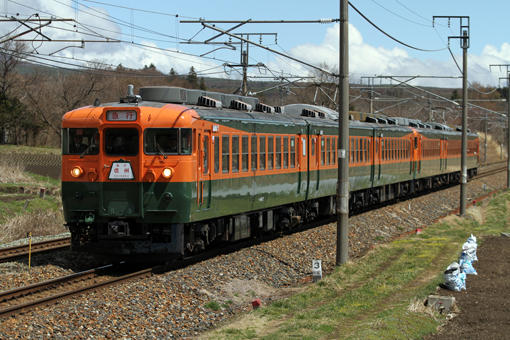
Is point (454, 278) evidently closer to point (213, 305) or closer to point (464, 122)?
point (213, 305)

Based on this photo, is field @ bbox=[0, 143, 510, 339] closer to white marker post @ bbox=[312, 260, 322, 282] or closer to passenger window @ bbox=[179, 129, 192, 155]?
white marker post @ bbox=[312, 260, 322, 282]

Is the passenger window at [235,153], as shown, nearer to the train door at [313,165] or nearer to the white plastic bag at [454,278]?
the train door at [313,165]

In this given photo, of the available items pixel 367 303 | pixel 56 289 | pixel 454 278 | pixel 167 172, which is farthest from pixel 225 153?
pixel 454 278

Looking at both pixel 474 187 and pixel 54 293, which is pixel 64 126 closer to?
pixel 54 293

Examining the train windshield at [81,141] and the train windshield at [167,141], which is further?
the train windshield at [81,141]

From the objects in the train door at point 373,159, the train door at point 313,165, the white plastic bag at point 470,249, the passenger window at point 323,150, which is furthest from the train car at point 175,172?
the train door at point 373,159

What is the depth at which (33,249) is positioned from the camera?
1359 cm

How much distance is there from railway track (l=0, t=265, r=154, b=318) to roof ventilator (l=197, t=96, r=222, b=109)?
4134 mm

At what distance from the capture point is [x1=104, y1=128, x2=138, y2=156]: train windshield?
11.8 meters

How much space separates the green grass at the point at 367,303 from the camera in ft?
26.0

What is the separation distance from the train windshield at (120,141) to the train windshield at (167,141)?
279 millimetres

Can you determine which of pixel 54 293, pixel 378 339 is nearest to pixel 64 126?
pixel 54 293

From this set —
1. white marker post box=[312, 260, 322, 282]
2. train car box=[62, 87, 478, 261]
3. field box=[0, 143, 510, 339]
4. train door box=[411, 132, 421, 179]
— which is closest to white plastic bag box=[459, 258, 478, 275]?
field box=[0, 143, 510, 339]

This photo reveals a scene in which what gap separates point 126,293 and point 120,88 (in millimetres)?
47291
